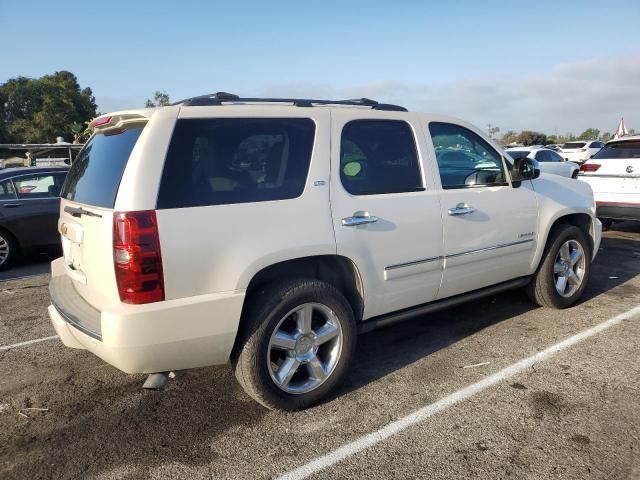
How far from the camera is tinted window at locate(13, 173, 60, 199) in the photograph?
7492mm

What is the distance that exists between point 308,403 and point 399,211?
4.53 ft

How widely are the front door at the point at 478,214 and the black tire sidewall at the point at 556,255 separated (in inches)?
9.9

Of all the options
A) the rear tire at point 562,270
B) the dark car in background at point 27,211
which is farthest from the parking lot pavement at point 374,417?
the dark car in background at point 27,211

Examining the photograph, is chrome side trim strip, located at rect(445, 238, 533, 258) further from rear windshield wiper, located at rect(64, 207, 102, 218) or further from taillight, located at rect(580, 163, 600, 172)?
taillight, located at rect(580, 163, 600, 172)

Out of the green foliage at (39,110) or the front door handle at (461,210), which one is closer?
the front door handle at (461,210)

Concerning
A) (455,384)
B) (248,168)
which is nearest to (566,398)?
(455,384)

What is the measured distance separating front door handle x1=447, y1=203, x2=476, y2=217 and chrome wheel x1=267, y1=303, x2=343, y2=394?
123 centimetres

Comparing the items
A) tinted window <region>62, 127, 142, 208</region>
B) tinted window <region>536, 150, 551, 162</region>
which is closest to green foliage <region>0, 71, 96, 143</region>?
tinted window <region>536, 150, 551, 162</region>

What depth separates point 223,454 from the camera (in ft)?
8.79

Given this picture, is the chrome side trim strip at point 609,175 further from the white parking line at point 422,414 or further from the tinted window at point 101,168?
the tinted window at point 101,168

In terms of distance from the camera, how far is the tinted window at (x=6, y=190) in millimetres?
7371

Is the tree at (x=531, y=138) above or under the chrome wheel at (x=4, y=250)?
above

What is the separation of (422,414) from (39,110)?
7196 centimetres

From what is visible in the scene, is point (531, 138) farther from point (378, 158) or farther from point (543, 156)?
point (378, 158)
